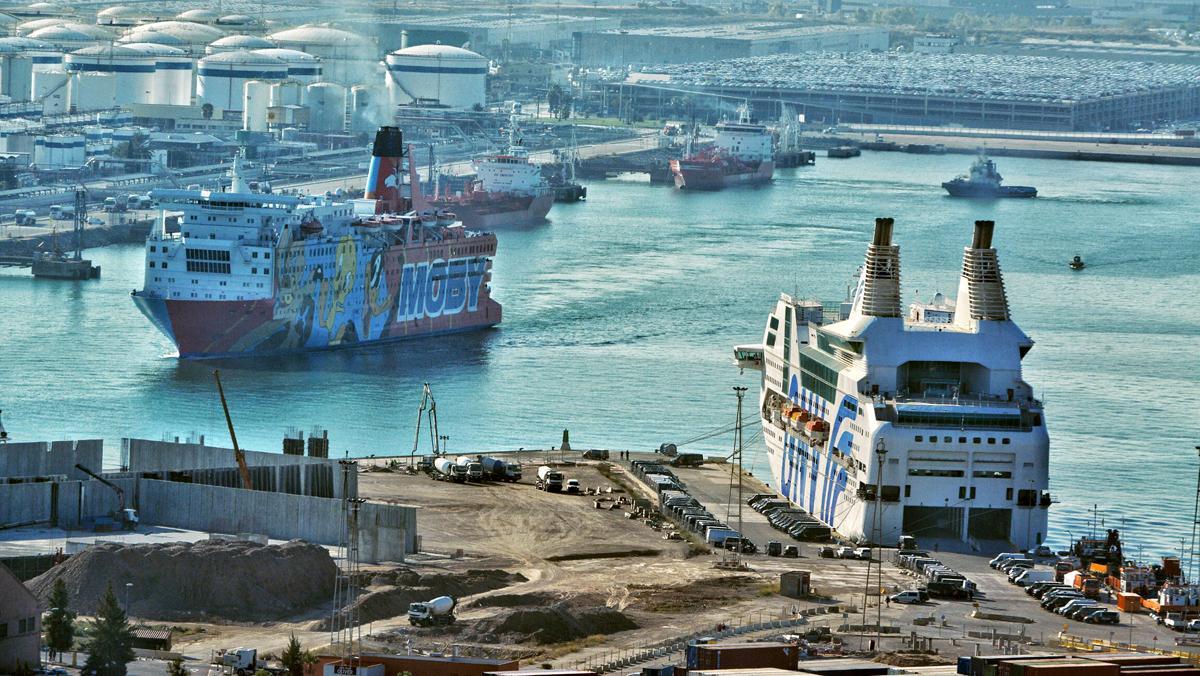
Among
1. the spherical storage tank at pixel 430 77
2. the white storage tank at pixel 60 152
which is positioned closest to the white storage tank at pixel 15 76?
the spherical storage tank at pixel 430 77

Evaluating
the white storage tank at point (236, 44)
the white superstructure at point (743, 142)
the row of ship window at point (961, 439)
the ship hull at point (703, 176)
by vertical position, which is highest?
the white storage tank at point (236, 44)

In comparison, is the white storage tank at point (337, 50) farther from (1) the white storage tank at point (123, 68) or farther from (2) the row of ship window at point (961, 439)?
(2) the row of ship window at point (961, 439)

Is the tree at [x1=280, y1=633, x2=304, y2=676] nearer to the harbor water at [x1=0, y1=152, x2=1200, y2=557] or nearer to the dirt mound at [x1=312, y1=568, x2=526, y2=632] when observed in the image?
the dirt mound at [x1=312, y1=568, x2=526, y2=632]

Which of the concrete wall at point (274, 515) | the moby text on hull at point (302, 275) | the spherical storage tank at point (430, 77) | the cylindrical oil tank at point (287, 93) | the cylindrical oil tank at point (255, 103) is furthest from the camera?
the spherical storage tank at point (430, 77)

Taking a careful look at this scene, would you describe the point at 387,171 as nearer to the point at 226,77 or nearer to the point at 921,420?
the point at 921,420

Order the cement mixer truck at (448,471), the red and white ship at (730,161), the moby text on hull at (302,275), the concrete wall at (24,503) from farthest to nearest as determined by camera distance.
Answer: the red and white ship at (730,161), the moby text on hull at (302,275), the cement mixer truck at (448,471), the concrete wall at (24,503)

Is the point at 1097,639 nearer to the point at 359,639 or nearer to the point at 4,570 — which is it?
the point at 359,639

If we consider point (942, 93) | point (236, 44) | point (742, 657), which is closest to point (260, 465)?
point (742, 657)
